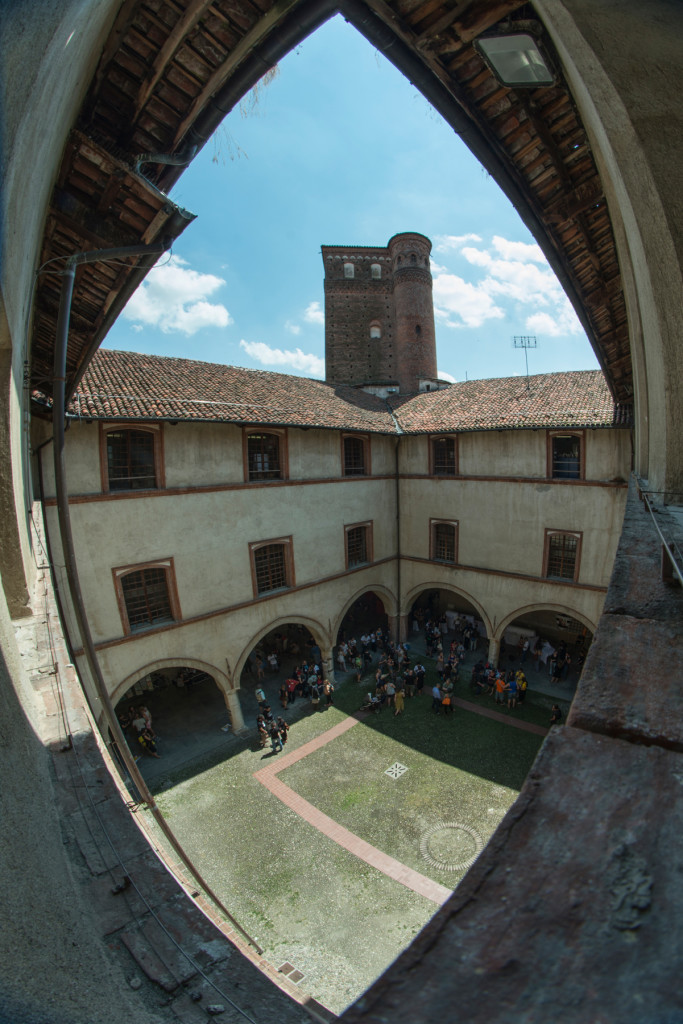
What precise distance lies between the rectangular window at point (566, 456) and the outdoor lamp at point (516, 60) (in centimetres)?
1357

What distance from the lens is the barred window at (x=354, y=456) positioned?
1830cm

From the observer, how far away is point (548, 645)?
59.6ft

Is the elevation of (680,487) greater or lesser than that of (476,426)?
lesser

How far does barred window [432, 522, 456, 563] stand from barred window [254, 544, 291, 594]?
6.71 metres

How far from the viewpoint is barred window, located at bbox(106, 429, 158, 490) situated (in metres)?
12.5

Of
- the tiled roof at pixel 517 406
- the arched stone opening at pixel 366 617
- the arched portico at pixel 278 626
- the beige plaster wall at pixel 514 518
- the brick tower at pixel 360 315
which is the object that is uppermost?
the brick tower at pixel 360 315

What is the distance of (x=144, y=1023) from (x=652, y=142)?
5460 millimetres

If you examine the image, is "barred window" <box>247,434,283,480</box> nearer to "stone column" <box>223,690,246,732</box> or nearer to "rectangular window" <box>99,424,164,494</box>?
"rectangular window" <box>99,424,164,494</box>

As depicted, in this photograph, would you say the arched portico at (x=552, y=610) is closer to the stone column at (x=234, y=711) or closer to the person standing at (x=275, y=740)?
the person standing at (x=275, y=740)

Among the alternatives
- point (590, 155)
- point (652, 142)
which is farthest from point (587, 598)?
point (652, 142)

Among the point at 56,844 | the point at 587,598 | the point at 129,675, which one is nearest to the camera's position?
the point at 56,844

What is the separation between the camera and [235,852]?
10.3 meters

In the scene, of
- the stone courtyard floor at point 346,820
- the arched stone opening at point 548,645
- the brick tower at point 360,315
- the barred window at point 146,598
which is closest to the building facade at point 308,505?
the barred window at point 146,598

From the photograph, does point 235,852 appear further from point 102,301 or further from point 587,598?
point 587,598
